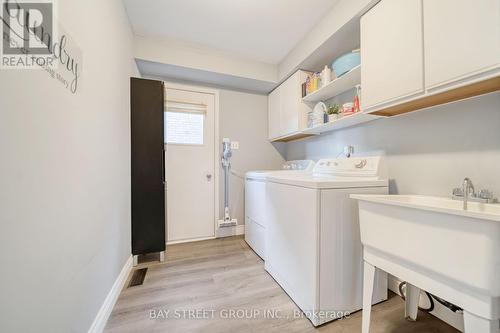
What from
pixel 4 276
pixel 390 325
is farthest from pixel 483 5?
pixel 4 276

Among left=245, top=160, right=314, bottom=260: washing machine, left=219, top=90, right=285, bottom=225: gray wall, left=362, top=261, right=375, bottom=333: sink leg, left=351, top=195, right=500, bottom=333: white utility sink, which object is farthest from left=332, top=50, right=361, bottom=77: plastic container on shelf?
left=362, top=261, right=375, bottom=333: sink leg

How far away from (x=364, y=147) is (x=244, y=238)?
6.29 ft

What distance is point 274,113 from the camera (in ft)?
9.16

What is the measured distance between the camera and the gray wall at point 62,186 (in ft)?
1.89

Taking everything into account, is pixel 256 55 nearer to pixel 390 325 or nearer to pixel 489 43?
pixel 489 43

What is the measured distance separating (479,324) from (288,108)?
2.23 m

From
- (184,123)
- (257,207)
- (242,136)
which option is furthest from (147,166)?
(242,136)

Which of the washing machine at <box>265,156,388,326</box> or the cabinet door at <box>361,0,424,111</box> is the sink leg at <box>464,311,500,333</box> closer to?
the washing machine at <box>265,156,388,326</box>

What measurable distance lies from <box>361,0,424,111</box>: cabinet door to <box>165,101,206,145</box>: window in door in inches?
78.3

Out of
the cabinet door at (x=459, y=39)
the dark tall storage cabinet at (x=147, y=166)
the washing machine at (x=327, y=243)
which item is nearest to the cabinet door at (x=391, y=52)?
the cabinet door at (x=459, y=39)

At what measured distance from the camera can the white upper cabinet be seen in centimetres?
224

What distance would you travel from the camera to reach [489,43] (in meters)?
0.83

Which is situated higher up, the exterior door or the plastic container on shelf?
the plastic container on shelf
